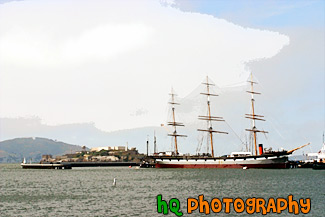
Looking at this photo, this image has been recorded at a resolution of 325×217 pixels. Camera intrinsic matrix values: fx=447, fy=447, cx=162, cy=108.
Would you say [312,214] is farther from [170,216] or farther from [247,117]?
[247,117]

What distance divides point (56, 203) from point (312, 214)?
25.1 meters

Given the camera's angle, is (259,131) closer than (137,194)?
No

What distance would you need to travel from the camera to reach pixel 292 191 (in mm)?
56031

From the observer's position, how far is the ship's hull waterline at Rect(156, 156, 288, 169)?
123 metres

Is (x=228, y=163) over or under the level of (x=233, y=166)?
over

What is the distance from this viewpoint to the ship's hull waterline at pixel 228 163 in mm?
122562

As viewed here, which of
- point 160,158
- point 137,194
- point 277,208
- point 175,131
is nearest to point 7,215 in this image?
point 137,194

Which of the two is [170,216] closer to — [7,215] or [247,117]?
[7,215]

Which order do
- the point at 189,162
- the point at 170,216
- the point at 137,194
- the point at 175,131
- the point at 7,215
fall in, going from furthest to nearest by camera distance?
the point at 175,131
the point at 189,162
the point at 137,194
the point at 7,215
the point at 170,216

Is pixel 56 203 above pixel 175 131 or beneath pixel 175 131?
beneath

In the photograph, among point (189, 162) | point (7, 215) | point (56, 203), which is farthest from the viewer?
point (189, 162)

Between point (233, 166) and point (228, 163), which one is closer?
point (233, 166)

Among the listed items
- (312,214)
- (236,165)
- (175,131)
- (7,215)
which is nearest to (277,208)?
(312,214)

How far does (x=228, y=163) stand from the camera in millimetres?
130000
